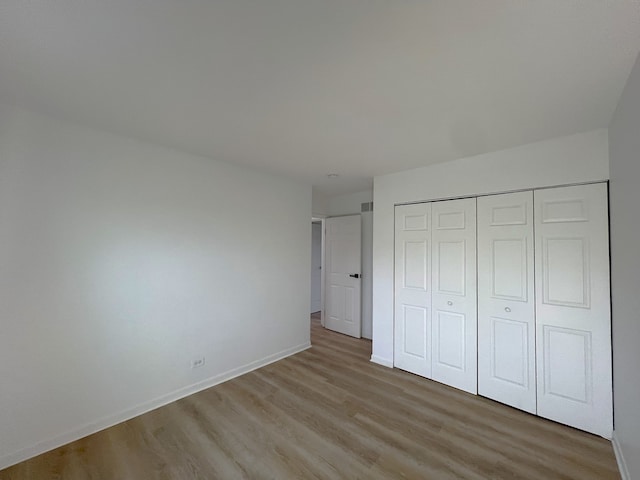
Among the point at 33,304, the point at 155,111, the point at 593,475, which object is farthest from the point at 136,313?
the point at 593,475

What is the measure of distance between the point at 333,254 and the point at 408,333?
1.99m

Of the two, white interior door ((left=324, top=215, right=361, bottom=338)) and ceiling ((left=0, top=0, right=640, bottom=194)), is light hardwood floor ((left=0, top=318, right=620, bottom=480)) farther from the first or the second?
ceiling ((left=0, top=0, right=640, bottom=194))

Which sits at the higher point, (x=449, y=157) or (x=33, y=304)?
(x=449, y=157)

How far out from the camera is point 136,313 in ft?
7.59

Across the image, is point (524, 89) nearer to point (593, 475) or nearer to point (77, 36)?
point (77, 36)

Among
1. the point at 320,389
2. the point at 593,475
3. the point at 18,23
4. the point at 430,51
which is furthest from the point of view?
the point at 320,389

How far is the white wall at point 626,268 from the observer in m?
1.40

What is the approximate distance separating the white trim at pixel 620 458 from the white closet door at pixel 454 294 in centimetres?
92

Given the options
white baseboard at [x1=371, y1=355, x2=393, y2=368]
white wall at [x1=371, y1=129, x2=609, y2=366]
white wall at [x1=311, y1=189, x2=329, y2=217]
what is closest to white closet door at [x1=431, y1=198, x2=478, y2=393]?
white wall at [x1=371, y1=129, x2=609, y2=366]

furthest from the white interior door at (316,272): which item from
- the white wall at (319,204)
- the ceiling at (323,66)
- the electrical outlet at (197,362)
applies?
the ceiling at (323,66)

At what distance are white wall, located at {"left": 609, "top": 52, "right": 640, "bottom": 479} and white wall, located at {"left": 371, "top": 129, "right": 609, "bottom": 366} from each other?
0.54 ft

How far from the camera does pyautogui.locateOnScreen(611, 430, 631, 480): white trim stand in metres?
1.63

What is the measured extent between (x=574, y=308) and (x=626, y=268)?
71 centimetres

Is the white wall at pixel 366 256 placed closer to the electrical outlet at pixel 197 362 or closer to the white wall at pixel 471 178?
the white wall at pixel 471 178
